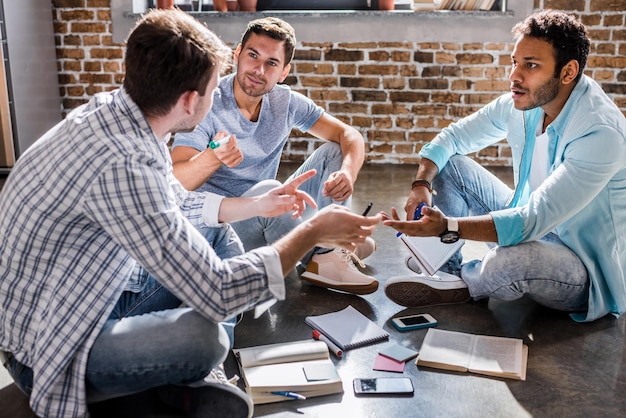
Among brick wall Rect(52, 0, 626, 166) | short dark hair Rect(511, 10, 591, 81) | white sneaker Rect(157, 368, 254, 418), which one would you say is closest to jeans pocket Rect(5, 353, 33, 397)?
white sneaker Rect(157, 368, 254, 418)

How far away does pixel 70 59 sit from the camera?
5281 mm

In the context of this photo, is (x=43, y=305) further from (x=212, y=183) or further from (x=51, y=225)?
(x=212, y=183)

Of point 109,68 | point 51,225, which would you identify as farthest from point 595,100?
point 109,68

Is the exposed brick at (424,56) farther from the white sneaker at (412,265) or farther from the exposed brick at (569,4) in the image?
the white sneaker at (412,265)

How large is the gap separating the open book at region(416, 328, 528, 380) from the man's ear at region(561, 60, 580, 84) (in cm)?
94

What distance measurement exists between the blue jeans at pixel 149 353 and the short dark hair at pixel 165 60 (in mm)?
513

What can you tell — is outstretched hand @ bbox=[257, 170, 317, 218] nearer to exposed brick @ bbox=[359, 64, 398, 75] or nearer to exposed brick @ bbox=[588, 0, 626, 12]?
exposed brick @ bbox=[359, 64, 398, 75]

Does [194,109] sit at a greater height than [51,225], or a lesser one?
greater

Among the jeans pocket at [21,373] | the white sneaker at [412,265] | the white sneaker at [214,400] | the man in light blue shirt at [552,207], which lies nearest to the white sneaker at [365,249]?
the white sneaker at [412,265]

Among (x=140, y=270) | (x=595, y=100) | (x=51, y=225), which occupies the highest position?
(x=595, y=100)

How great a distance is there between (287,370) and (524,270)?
90cm

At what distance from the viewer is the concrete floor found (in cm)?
194

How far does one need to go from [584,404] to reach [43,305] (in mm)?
1498

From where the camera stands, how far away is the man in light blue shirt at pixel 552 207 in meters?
2.26
